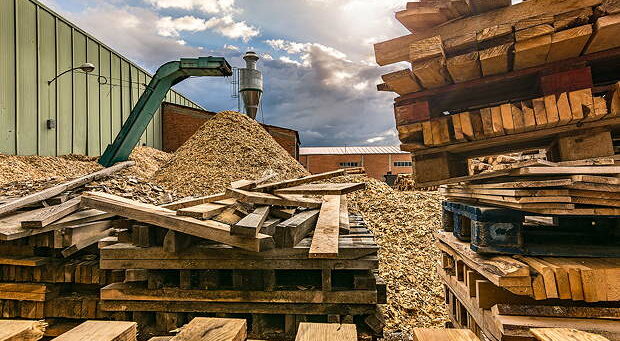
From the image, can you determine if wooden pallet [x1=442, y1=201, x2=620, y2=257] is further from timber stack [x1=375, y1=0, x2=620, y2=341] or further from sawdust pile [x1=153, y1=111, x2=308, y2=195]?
sawdust pile [x1=153, y1=111, x2=308, y2=195]

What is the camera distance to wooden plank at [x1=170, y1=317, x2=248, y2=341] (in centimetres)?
104

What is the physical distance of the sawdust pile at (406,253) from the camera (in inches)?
183

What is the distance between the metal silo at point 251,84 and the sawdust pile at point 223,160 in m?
5.14

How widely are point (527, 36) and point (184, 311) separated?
3602 millimetres

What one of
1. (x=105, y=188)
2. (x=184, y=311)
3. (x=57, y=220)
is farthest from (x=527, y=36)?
(x=105, y=188)

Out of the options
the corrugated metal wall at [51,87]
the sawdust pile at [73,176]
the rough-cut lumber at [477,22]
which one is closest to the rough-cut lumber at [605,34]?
the rough-cut lumber at [477,22]

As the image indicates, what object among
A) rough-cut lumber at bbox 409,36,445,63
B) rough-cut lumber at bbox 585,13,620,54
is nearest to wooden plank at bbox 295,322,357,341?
rough-cut lumber at bbox 409,36,445,63

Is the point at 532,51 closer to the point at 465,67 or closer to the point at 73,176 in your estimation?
the point at 465,67

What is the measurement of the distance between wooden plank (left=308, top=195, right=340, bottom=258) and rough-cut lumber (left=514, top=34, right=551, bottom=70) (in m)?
2.14

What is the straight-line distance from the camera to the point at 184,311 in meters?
2.90

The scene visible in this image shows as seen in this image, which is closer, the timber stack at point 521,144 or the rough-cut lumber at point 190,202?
the timber stack at point 521,144

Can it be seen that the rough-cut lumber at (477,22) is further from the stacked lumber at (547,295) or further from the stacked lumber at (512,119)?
the stacked lumber at (547,295)

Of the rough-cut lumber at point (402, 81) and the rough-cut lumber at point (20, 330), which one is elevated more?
the rough-cut lumber at point (402, 81)

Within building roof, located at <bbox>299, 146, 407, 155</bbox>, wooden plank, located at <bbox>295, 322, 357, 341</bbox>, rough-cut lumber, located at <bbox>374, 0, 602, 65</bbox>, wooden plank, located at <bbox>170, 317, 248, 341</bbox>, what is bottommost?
wooden plank, located at <bbox>295, 322, 357, 341</bbox>
